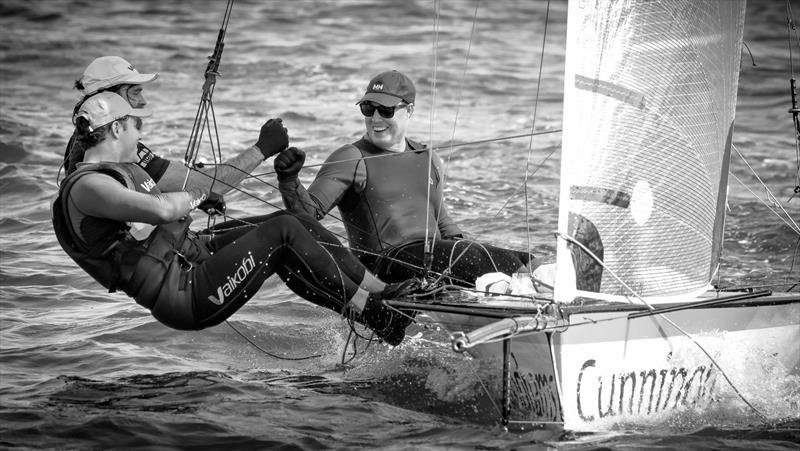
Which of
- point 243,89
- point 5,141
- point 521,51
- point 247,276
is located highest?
point 521,51

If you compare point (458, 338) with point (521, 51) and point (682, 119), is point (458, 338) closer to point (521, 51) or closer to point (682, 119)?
point (682, 119)

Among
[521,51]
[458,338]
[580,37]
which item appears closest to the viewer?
[458,338]

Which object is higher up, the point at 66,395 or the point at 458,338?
the point at 458,338

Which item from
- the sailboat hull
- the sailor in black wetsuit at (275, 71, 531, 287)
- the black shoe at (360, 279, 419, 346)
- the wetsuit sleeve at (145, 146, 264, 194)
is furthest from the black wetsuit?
the sailboat hull

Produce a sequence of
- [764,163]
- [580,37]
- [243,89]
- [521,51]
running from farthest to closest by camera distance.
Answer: [521,51] → [243,89] → [764,163] → [580,37]

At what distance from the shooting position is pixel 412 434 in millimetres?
4238

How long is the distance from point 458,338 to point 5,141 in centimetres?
785

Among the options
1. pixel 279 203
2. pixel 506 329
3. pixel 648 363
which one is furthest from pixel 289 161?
pixel 279 203

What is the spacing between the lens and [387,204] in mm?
5359

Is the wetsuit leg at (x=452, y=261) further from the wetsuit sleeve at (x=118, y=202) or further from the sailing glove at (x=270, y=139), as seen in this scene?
the wetsuit sleeve at (x=118, y=202)

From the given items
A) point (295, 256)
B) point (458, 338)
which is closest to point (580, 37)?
point (458, 338)

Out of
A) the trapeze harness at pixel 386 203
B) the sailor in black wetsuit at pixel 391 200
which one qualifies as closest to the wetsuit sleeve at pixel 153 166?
the sailor in black wetsuit at pixel 391 200

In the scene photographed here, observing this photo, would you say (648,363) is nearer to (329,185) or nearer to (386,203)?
(386,203)

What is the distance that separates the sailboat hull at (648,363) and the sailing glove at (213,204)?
1206 mm
